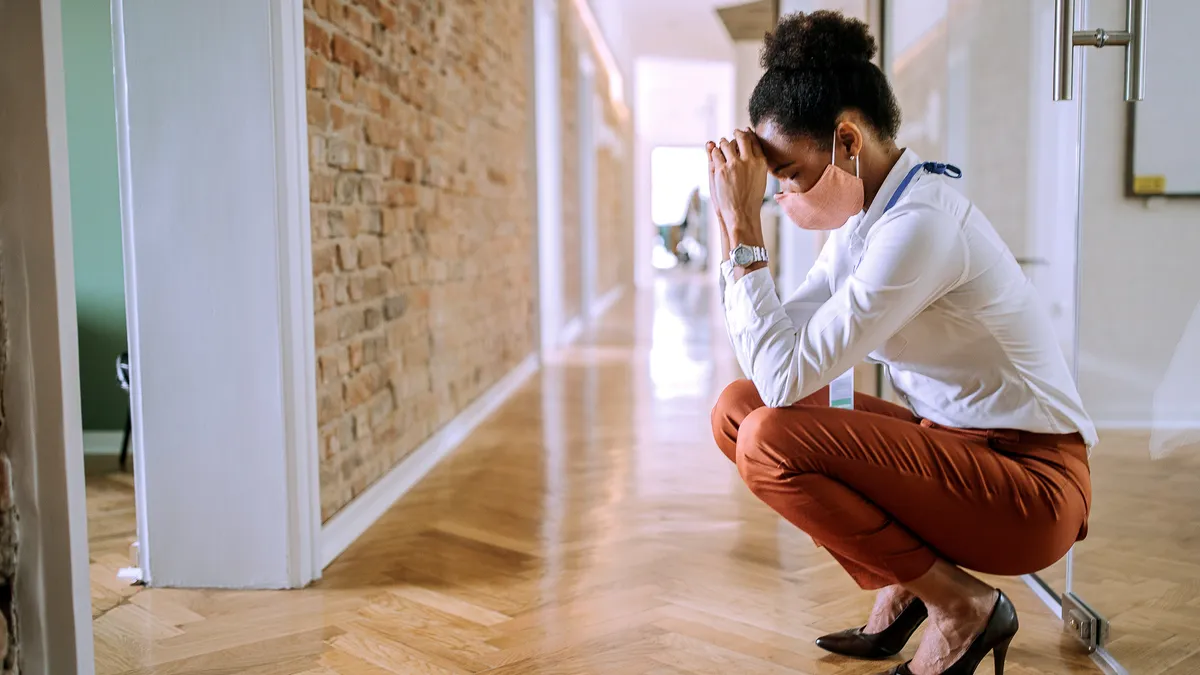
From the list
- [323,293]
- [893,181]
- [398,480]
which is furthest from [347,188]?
[893,181]

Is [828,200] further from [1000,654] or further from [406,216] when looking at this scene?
[406,216]

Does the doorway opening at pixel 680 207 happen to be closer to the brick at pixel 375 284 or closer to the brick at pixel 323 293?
the brick at pixel 375 284

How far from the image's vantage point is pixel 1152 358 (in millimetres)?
1775

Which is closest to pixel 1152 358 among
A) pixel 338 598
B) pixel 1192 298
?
pixel 1192 298

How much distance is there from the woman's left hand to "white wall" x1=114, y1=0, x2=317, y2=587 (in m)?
1.03

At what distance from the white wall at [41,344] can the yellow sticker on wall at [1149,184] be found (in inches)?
66.1

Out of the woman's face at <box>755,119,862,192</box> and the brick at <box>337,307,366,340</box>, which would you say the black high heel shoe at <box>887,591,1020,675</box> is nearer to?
the woman's face at <box>755,119,862,192</box>

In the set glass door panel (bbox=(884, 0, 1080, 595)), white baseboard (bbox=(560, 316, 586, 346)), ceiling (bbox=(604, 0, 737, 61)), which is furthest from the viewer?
ceiling (bbox=(604, 0, 737, 61))

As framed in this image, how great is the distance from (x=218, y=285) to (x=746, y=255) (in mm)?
1211

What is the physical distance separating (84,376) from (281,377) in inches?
78.6

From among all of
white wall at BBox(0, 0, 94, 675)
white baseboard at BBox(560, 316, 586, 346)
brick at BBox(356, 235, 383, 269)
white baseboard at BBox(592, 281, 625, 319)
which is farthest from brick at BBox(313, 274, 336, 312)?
white baseboard at BBox(592, 281, 625, 319)

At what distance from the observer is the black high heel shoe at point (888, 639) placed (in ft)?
6.47

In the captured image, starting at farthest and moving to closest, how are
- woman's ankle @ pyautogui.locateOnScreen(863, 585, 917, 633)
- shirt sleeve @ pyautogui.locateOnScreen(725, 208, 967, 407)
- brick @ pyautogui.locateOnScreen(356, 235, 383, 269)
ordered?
brick @ pyautogui.locateOnScreen(356, 235, 383, 269)
woman's ankle @ pyautogui.locateOnScreen(863, 585, 917, 633)
shirt sleeve @ pyautogui.locateOnScreen(725, 208, 967, 407)

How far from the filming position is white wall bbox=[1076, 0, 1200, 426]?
1669 mm
